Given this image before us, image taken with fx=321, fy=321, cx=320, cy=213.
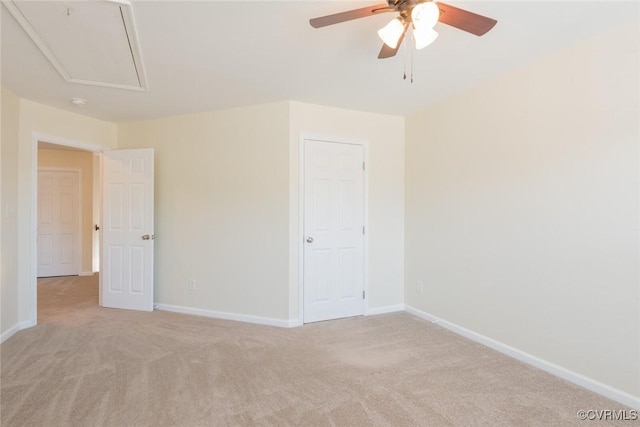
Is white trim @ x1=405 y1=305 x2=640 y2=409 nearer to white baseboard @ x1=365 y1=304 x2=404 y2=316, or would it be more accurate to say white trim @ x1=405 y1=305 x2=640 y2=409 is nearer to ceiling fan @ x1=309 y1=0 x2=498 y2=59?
white baseboard @ x1=365 y1=304 x2=404 y2=316

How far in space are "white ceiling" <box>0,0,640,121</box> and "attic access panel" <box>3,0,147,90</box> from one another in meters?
0.08

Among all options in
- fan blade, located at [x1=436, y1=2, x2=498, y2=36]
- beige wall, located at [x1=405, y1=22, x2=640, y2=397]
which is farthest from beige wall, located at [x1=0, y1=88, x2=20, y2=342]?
beige wall, located at [x1=405, y1=22, x2=640, y2=397]

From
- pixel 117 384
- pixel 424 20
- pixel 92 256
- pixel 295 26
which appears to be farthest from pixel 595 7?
pixel 92 256

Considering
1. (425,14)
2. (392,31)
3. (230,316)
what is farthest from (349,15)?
(230,316)

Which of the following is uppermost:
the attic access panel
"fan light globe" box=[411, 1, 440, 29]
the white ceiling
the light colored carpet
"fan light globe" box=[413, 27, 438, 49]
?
the white ceiling

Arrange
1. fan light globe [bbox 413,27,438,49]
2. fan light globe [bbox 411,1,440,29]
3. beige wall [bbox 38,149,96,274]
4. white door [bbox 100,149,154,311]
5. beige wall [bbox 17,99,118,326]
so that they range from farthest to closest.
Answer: beige wall [bbox 38,149,96,274] → white door [bbox 100,149,154,311] → beige wall [bbox 17,99,118,326] → fan light globe [bbox 413,27,438,49] → fan light globe [bbox 411,1,440,29]

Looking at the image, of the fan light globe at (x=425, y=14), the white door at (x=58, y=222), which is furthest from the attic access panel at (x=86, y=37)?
the white door at (x=58, y=222)

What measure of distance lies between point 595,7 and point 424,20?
3.86 ft

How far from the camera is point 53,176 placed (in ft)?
18.6

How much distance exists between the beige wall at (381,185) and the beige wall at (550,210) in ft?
1.64

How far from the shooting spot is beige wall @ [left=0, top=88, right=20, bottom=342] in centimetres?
296

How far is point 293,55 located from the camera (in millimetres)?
2365

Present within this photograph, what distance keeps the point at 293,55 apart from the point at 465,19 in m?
1.22

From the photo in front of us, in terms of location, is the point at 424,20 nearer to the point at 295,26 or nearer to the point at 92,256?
the point at 295,26
